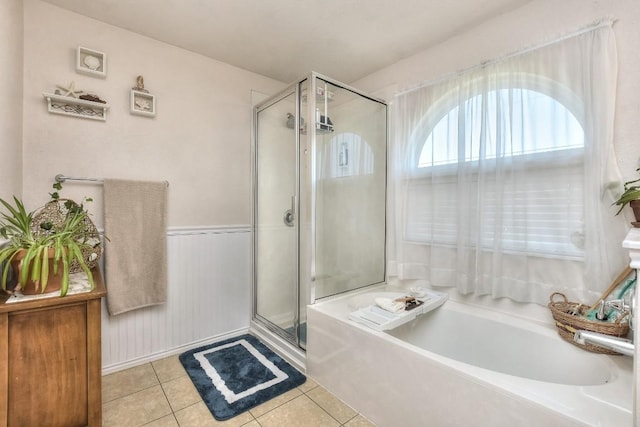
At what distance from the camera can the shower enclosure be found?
206 cm

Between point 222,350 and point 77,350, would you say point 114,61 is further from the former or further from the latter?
point 222,350

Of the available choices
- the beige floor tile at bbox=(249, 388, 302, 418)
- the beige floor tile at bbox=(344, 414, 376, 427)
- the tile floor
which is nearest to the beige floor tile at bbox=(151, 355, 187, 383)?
the tile floor

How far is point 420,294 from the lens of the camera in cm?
196

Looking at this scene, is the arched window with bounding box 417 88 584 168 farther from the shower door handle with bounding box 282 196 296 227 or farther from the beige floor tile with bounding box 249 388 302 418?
the beige floor tile with bounding box 249 388 302 418

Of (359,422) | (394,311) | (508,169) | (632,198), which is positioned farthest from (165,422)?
(632,198)

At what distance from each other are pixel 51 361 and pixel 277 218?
153 cm

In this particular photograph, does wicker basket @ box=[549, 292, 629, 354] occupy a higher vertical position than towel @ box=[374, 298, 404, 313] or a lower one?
higher

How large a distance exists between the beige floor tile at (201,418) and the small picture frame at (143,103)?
192 cm

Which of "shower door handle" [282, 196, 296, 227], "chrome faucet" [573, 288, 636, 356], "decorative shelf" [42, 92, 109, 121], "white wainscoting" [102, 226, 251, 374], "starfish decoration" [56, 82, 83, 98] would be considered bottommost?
"white wainscoting" [102, 226, 251, 374]

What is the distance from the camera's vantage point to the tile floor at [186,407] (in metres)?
1.51

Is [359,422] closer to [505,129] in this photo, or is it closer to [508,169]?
[508,169]

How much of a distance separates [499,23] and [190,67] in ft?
7.23

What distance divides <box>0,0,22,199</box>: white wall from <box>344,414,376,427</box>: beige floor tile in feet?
6.75

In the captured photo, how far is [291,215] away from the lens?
7.30 ft
